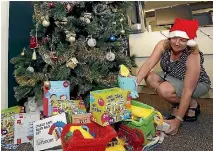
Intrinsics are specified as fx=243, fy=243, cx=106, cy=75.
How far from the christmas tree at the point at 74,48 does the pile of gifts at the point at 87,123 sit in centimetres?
8

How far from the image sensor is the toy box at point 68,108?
118 cm

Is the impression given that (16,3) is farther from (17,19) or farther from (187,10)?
(187,10)

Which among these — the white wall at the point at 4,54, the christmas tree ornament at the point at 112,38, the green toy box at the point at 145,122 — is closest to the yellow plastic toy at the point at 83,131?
the green toy box at the point at 145,122

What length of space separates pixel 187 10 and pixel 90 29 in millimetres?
1502

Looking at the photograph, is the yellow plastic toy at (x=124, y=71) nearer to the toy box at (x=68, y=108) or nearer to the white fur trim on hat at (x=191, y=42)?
the toy box at (x=68, y=108)

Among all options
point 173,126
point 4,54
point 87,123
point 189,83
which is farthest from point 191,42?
point 4,54

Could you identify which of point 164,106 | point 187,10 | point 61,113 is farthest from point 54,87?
point 187,10

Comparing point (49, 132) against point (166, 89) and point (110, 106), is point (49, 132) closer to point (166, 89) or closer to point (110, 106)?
point (110, 106)

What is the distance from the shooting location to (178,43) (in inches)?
53.1

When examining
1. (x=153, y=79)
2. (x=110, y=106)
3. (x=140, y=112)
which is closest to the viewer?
(x=110, y=106)

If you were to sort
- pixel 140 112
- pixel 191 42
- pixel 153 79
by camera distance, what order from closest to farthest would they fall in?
pixel 140 112 → pixel 191 42 → pixel 153 79

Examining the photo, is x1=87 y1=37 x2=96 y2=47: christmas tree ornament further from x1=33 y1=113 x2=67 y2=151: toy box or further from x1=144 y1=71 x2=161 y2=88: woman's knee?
x1=144 y1=71 x2=161 y2=88: woman's knee

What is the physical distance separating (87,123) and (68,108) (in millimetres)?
131

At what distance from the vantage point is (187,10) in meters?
2.38
